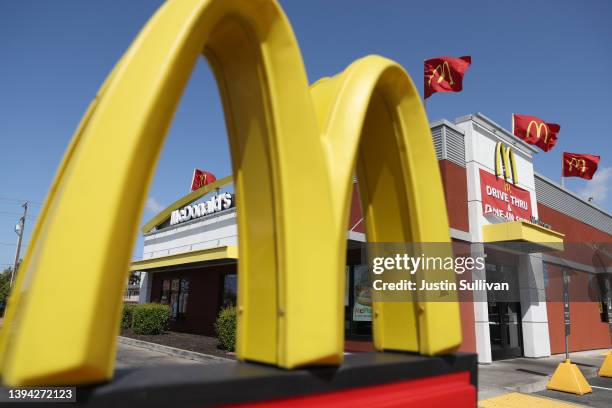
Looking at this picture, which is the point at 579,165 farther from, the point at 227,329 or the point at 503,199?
the point at 227,329

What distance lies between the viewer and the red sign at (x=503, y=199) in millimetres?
13117

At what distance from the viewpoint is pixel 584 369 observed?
12211 millimetres

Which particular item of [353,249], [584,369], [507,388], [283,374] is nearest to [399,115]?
[283,374]

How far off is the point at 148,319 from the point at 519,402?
47.4 feet

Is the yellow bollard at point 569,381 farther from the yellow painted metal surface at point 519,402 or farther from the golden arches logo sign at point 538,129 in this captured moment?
the golden arches logo sign at point 538,129

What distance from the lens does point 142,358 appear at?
12.6 metres

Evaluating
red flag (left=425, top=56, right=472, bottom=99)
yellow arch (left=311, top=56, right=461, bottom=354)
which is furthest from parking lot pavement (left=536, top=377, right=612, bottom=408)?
red flag (left=425, top=56, right=472, bottom=99)

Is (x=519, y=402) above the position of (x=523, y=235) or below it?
below

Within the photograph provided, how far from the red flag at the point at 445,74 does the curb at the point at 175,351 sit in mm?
10043

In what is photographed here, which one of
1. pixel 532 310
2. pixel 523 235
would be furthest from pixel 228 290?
pixel 532 310

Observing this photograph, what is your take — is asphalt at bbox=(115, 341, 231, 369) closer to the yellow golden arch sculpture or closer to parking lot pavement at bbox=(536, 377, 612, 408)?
parking lot pavement at bbox=(536, 377, 612, 408)

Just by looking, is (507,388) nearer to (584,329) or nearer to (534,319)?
(534,319)

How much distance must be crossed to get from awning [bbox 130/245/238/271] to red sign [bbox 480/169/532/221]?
801cm

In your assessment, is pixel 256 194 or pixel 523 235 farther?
pixel 523 235
